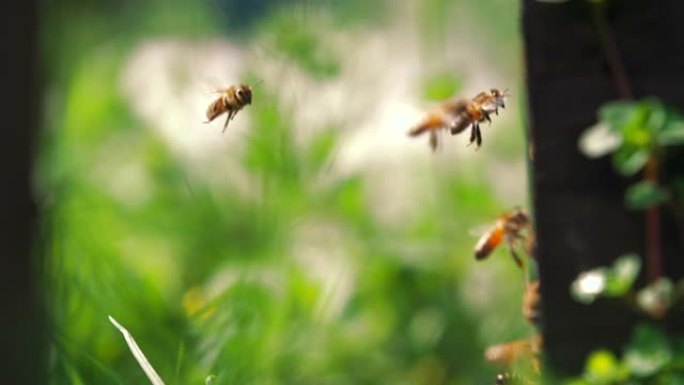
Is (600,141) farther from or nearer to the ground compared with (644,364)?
farther from the ground

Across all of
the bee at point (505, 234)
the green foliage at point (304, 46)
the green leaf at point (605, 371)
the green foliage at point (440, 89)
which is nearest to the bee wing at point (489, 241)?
the bee at point (505, 234)

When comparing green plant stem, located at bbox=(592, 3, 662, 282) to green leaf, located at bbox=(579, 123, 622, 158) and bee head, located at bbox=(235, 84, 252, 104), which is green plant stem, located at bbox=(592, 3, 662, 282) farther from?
bee head, located at bbox=(235, 84, 252, 104)

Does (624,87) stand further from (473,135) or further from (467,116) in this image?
(473,135)

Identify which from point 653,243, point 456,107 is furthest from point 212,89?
point 653,243

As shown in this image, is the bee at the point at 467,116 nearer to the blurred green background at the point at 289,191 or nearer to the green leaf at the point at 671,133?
the blurred green background at the point at 289,191

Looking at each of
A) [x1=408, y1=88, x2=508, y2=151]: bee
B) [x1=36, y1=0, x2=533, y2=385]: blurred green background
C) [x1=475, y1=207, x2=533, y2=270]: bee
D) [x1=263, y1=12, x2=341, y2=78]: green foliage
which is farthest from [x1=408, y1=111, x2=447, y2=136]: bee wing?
[x1=263, y1=12, x2=341, y2=78]: green foliage
